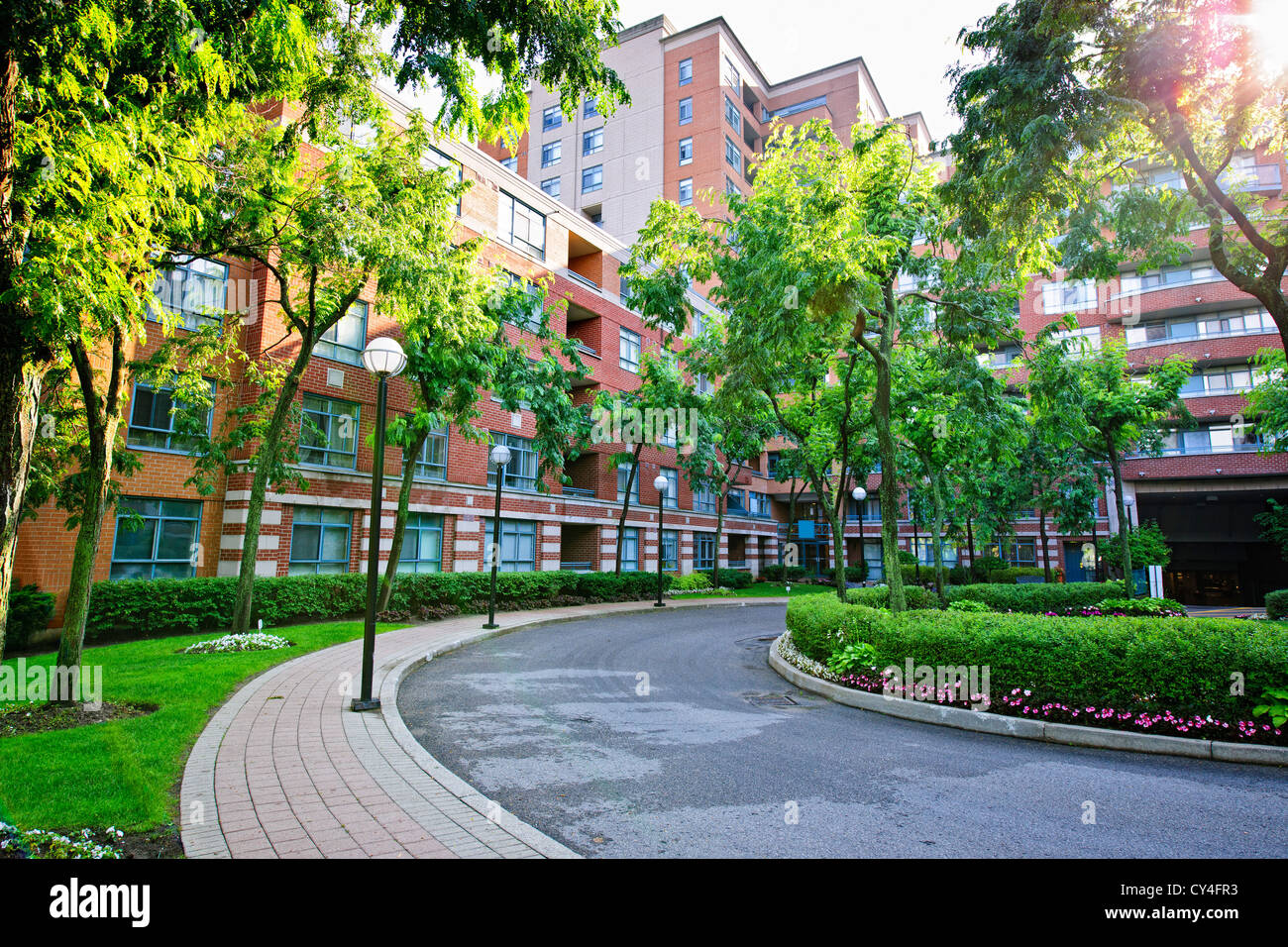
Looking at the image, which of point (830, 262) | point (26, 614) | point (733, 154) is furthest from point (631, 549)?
point (733, 154)

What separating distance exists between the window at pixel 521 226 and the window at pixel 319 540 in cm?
1312

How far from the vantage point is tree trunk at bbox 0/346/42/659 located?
4406 millimetres

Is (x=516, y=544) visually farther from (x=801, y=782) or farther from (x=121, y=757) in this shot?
(x=801, y=782)

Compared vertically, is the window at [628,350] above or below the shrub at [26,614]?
above

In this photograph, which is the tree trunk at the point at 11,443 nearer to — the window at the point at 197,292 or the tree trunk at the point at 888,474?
the tree trunk at the point at 888,474

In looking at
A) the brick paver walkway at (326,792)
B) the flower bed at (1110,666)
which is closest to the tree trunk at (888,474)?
the flower bed at (1110,666)

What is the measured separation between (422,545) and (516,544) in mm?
4675

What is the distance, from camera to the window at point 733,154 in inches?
1882

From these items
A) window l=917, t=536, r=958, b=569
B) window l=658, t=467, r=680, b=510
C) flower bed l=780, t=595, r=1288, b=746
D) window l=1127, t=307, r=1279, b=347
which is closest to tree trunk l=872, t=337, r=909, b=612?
flower bed l=780, t=595, r=1288, b=746

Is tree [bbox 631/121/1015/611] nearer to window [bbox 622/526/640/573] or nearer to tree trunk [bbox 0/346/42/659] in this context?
tree trunk [bbox 0/346/42/659]

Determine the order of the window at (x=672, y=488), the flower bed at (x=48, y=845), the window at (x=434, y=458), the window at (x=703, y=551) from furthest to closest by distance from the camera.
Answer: the window at (x=703, y=551) → the window at (x=672, y=488) → the window at (x=434, y=458) → the flower bed at (x=48, y=845)

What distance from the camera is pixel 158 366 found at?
10773mm

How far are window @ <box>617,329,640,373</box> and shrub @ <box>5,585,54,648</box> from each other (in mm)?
23753
